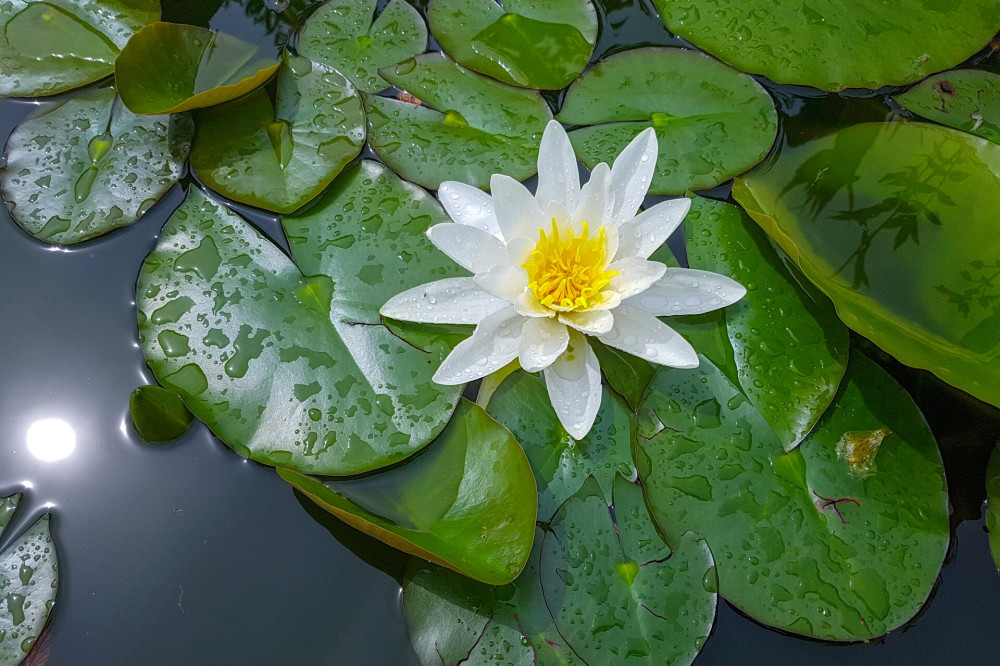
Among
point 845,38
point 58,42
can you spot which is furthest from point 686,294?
point 58,42

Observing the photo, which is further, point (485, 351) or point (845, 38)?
point (845, 38)

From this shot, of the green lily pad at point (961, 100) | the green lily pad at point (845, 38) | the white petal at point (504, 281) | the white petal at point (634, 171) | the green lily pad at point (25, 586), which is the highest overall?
the green lily pad at point (845, 38)

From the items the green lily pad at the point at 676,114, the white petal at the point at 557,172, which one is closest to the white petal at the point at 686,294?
the white petal at the point at 557,172

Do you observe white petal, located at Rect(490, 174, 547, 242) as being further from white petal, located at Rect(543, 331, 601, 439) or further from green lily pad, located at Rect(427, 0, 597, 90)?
green lily pad, located at Rect(427, 0, 597, 90)

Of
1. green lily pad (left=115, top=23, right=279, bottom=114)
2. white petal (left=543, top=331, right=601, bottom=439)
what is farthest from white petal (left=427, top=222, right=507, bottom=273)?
green lily pad (left=115, top=23, right=279, bottom=114)

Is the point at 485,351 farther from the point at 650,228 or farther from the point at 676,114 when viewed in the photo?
the point at 676,114

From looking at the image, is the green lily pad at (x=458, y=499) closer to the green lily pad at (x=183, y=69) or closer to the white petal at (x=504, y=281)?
the white petal at (x=504, y=281)
